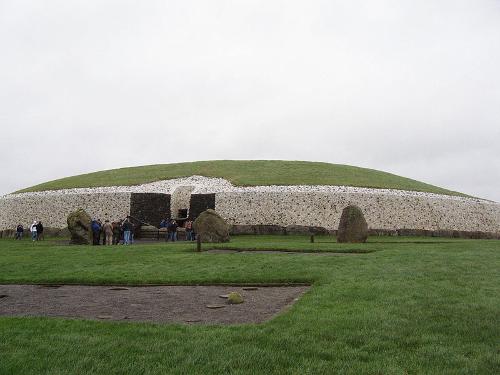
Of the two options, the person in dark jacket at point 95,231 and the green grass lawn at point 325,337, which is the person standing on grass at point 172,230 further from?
the green grass lawn at point 325,337

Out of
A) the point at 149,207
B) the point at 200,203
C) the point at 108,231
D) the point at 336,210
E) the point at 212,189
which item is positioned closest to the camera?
the point at 108,231

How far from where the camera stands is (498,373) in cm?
530

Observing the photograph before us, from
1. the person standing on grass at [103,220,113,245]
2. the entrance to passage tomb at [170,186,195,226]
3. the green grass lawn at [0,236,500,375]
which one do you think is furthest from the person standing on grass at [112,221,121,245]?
the green grass lawn at [0,236,500,375]

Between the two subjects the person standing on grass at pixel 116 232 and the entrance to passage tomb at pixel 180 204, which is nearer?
the person standing on grass at pixel 116 232

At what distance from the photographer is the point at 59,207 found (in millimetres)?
34438

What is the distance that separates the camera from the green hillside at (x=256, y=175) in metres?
36.3

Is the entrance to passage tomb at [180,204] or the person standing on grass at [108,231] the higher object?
the entrance to passage tomb at [180,204]

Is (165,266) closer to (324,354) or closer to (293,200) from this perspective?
(324,354)

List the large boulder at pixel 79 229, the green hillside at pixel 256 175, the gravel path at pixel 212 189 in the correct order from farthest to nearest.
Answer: the green hillside at pixel 256 175, the gravel path at pixel 212 189, the large boulder at pixel 79 229

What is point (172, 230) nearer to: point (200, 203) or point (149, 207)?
point (200, 203)

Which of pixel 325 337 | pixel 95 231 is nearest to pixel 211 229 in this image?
pixel 95 231

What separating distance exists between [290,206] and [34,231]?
1564cm

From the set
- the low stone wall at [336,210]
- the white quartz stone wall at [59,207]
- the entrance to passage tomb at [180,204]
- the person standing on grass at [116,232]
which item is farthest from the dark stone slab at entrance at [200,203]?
the person standing on grass at [116,232]

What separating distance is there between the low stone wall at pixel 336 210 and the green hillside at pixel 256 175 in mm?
2222
